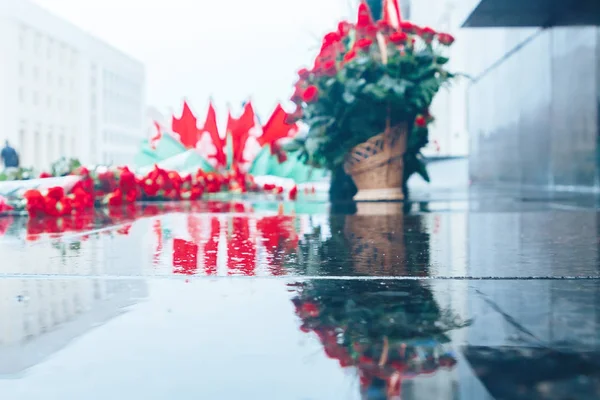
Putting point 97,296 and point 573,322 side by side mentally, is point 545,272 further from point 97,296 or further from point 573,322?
point 97,296

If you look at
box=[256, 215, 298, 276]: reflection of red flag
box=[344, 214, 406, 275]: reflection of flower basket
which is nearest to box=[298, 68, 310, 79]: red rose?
box=[256, 215, 298, 276]: reflection of red flag

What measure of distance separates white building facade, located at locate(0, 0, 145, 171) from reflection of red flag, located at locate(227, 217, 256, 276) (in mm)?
37609

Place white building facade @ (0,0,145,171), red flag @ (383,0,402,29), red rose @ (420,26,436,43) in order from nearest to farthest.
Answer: red rose @ (420,26,436,43)
red flag @ (383,0,402,29)
white building facade @ (0,0,145,171)

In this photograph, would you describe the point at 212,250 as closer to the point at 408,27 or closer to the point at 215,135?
the point at 408,27

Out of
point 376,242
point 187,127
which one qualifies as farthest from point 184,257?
point 187,127

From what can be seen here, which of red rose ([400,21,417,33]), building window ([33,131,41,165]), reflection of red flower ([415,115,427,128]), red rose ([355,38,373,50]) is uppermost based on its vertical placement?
building window ([33,131,41,165])

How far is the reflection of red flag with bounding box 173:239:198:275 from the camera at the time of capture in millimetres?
1690

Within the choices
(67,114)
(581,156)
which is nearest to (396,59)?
(581,156)

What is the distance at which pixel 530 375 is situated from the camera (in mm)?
814

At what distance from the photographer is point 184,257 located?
1944 millimetres

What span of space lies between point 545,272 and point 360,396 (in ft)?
3.19

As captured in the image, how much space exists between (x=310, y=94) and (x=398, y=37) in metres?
0.59

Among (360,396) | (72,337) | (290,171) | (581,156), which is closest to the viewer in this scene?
(360,396)

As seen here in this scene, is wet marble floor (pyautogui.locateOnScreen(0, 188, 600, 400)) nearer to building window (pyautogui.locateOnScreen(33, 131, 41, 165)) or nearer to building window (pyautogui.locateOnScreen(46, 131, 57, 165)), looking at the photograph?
building window (pyautogui.locateOnScreen(33, 131, 41, 165))
